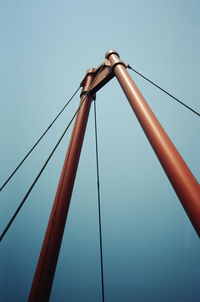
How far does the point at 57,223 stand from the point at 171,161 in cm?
182

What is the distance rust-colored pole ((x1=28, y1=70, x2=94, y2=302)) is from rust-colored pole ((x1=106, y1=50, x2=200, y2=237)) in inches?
47.5

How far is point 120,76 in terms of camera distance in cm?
269

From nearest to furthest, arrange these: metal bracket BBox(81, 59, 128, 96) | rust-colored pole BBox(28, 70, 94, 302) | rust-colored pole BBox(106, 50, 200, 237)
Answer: rust-colored pole BBox(106, 50, 200, 237), rust-colored pole BBox(28, 70, 94, 302), metal bracket BBox(81, 59, 128, 96)

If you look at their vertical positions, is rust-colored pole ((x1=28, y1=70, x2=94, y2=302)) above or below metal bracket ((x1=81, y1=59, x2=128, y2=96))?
below

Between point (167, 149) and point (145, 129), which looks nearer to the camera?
point (167, 149)

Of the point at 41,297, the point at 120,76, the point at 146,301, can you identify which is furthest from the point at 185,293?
the point at 120,76

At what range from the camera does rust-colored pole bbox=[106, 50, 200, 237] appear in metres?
1.31

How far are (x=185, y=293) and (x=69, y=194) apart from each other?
18.8m

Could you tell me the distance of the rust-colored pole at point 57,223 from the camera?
2014mm

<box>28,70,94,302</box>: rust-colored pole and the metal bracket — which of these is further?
the metal bracket

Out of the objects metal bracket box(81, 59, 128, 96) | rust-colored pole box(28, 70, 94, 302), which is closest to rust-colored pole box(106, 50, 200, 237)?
metal bracket box(81, 59, 128, 96)

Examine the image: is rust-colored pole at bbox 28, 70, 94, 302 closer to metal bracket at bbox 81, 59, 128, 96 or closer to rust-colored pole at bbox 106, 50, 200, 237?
metal bracket at bbox 81, 59, 128, 96

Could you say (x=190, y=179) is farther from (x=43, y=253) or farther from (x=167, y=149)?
(x=43, y=253)

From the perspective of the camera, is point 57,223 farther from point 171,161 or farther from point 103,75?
point 103,75
